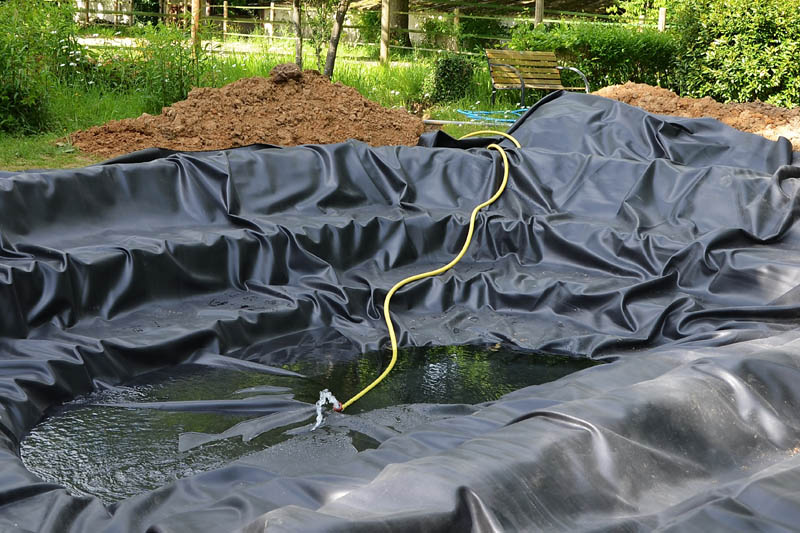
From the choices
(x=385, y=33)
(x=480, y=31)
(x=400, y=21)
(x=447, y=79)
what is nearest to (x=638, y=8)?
(x=480, y=31)

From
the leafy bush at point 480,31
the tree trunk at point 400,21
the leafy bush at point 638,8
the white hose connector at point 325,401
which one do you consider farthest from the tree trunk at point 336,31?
the leafy bush at point 638,8

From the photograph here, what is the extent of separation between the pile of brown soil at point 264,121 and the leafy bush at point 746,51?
14.4ft

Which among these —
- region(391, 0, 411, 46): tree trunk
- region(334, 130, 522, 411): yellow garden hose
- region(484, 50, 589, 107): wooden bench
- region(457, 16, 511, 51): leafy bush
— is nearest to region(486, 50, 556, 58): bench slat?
region(484, 50, 589, 107): wooden bench

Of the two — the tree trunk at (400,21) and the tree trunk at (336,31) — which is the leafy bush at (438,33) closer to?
the tree trunk at (400,21)

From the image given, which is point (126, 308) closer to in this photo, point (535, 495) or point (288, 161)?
point (288, 161)

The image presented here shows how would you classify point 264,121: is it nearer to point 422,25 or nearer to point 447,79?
point 447,79

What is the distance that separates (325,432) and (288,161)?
2.08 metres

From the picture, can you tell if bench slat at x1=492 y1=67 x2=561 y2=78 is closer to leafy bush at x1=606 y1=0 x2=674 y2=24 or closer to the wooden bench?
the wooden bench

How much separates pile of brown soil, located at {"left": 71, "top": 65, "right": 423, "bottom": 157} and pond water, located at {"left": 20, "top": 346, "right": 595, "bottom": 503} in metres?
2.98

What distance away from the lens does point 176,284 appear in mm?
3752

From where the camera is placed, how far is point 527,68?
9305mm

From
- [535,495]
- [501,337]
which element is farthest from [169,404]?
[535,495]

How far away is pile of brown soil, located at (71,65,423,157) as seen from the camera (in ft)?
19.5

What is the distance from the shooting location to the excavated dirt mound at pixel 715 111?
22.8 feet
